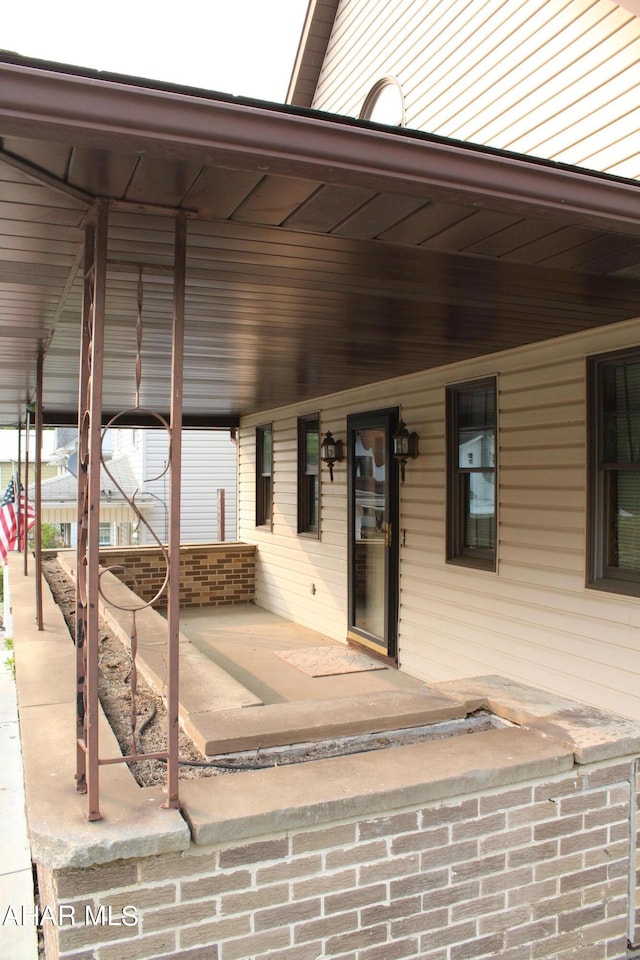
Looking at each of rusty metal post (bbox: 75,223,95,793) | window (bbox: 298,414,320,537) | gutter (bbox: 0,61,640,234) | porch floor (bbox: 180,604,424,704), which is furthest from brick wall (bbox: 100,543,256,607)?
gutter (bbox: 0,61,640,234)

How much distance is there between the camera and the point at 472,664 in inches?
206

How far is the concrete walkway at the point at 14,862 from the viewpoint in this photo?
2686mm

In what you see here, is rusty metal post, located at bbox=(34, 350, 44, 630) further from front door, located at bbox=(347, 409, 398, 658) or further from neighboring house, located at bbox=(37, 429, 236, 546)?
neighboring house, located at bbox=(37, 429, 236, 546)

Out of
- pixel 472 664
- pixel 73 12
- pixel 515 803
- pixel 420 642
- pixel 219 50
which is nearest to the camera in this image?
pixel 515 803

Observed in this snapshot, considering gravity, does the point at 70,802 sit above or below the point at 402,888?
above

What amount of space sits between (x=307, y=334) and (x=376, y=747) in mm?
2535

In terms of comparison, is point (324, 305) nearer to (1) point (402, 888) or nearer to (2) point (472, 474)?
(2) point (472, 474)

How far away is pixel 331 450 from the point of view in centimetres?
729

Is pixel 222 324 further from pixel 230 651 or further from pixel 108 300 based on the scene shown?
pixel 230 651

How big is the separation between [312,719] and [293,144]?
1.75 m

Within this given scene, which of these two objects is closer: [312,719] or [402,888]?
[402,888]

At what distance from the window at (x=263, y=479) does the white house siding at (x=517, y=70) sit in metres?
4.26

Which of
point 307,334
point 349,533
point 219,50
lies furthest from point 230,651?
point 219,50

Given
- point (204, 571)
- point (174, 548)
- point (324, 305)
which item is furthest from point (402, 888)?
point (204, 571)
